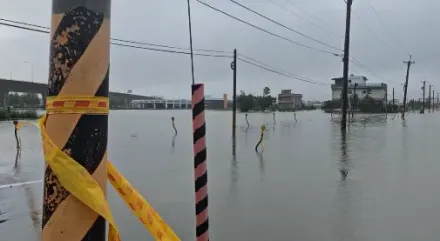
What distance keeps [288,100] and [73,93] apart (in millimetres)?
142427

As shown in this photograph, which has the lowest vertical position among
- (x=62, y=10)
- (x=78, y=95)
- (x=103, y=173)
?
(x=103, y=173)

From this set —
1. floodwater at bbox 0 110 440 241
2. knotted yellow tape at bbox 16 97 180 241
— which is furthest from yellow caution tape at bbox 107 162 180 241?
floodwater at bbox 0 110 440 241

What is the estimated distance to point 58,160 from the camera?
2.17m

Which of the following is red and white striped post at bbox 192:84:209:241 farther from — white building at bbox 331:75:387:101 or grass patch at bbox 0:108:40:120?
white building at bbox 331:75:387:101

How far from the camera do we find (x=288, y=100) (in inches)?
5610

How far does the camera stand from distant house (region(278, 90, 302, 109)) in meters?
139

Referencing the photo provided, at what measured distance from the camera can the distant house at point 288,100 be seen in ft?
455

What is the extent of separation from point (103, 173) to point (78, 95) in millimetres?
451

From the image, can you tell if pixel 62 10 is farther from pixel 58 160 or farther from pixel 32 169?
pixel 32 169

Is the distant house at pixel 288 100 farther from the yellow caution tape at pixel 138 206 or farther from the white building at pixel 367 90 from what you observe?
the yellow caution tape at pixel 138 206

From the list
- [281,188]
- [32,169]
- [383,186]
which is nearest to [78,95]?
[281,188]

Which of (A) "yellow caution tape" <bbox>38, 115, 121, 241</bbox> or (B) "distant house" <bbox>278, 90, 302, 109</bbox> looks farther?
(B) "distant house" <bbox>278, 90, 302, 109</bbox>

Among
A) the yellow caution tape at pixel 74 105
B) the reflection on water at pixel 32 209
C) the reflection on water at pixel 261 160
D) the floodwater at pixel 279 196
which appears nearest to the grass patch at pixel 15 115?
the floodwater at pixel 279 196

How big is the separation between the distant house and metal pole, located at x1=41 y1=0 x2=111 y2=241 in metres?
135
